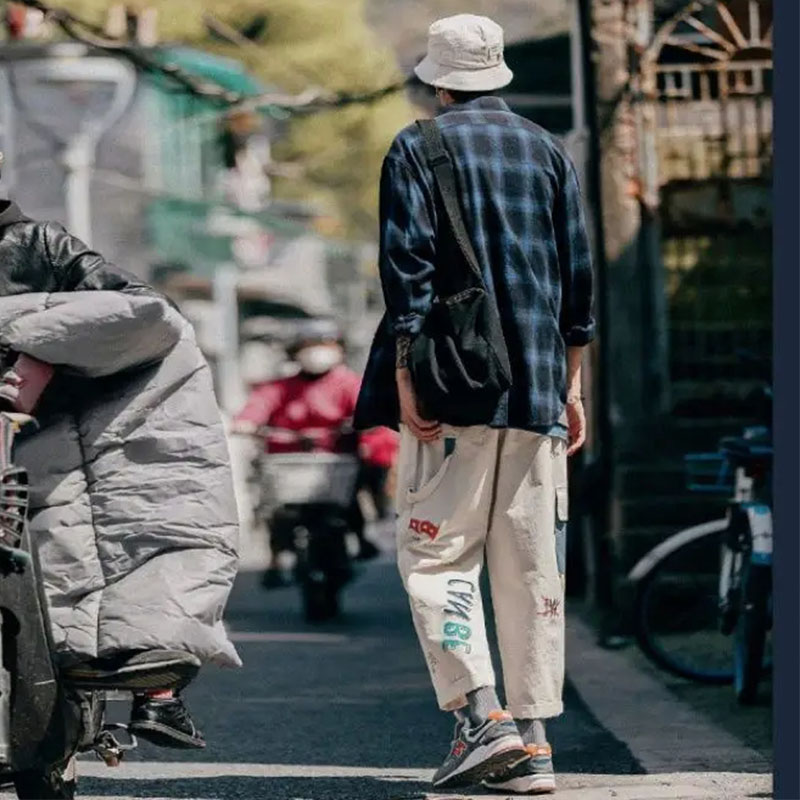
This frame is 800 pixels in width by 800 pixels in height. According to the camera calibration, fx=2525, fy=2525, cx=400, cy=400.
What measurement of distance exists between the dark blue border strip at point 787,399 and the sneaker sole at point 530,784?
71.3 inches

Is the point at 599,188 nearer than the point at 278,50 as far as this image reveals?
Yes

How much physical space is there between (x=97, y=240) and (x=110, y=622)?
34.8m

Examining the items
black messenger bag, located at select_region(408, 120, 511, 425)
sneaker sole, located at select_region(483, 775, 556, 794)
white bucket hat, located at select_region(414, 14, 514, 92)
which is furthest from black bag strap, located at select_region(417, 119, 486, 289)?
sneaker sole, located at select_region(483, 775, 556, 794)

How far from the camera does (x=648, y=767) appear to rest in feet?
24.3

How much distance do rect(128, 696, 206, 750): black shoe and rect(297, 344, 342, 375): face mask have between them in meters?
9.36

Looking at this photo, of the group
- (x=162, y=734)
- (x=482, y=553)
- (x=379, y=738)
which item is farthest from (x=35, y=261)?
(x=379, y=738)

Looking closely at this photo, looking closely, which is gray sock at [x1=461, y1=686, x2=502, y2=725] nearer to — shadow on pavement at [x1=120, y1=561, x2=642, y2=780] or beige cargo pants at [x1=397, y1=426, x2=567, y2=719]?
beige cargo pants at [x1=397, y1=426, x2=567, y2=719]

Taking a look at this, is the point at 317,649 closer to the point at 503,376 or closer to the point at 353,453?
the point at 353,453

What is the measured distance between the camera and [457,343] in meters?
6.60

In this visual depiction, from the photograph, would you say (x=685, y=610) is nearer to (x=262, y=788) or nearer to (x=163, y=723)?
(x=262, y=788)

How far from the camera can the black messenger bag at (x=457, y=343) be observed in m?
6.57

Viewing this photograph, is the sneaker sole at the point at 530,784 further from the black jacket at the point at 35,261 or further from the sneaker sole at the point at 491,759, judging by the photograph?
the black jacket at the point at 35,261

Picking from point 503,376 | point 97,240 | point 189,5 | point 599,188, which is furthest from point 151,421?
point 189,5

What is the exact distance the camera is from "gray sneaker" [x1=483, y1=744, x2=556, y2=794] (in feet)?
21.9
